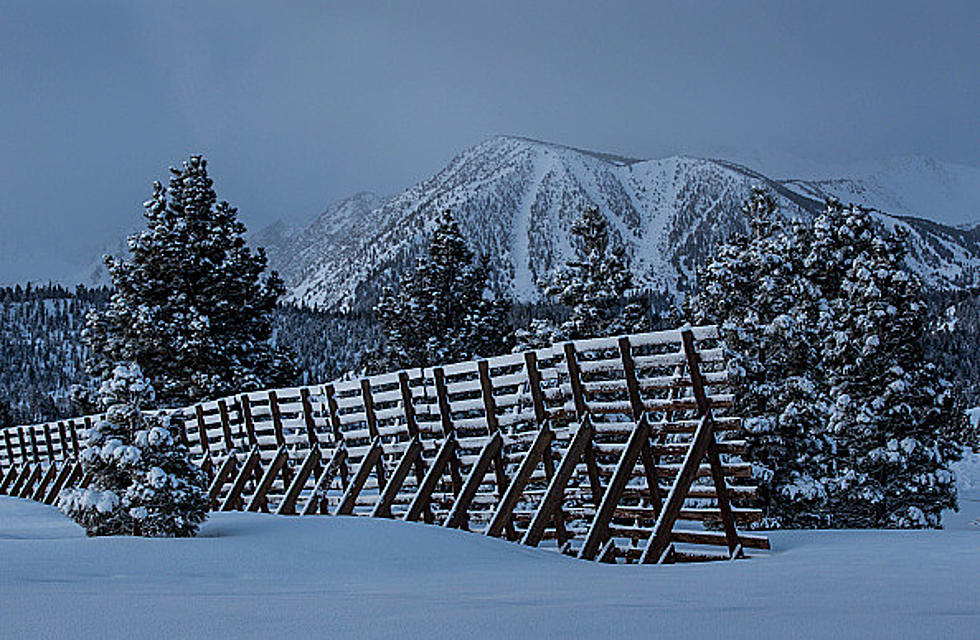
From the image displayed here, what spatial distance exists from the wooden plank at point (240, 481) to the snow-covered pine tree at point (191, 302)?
40.2ft

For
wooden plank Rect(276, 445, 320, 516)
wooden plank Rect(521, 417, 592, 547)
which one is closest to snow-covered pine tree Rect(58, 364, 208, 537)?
wooden plank Rect(276, 445, 320, 516)

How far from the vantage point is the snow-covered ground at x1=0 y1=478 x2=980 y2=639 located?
327cm

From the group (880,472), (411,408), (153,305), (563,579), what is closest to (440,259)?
(153,305)

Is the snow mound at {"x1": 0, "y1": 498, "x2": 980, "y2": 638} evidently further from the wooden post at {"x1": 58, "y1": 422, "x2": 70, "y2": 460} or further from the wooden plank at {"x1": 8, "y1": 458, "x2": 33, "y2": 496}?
the wooden plank at {"x1": 8, "y1": 458, "x2": 33, "y2": 496}

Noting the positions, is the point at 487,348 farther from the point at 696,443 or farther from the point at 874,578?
the point at 874,578

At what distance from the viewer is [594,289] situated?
85.5 feet

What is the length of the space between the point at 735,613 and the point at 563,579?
184cm

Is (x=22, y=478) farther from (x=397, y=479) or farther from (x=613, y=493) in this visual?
(x=613, y=493)

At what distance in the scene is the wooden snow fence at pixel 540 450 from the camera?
825 cm

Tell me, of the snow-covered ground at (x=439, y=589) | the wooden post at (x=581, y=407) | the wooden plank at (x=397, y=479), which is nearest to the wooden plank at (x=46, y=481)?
the wooden plank at (x=397, y=479)

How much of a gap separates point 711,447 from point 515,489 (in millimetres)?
2124

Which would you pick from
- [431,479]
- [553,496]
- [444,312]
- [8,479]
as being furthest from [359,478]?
[444,312]

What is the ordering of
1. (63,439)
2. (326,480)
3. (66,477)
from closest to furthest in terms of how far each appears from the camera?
(326,480) → (66,477) → (63,439)

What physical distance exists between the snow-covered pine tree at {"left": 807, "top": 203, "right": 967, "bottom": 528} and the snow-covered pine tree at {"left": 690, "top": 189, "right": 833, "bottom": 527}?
28.5 inches
